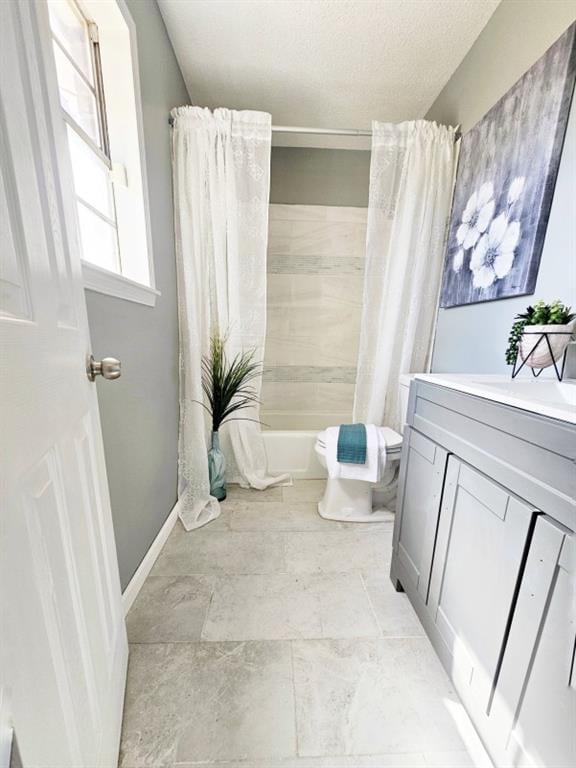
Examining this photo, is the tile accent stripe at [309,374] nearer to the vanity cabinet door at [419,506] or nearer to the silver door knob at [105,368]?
the vanity cabinet door at [419,506]

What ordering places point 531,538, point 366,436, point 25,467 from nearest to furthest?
point 25,467 < point 531,538 < point 366,436

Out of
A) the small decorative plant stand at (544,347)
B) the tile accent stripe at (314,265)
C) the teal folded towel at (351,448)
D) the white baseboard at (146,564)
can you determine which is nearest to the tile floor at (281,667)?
the white baseboard at (146,564)

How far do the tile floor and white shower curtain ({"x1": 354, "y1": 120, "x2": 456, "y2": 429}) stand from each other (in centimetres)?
100

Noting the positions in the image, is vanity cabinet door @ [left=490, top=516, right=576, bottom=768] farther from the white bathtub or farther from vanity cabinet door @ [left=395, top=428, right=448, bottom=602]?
the white bathtub

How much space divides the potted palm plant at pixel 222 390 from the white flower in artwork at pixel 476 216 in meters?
1.31

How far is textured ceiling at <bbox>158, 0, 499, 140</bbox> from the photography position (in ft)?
4.80

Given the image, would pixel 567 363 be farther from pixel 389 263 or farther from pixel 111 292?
pixel 111 292

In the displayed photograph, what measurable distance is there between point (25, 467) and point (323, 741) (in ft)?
3.46

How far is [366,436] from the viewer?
1737 millimetres

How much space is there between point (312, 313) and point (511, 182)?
1.68m

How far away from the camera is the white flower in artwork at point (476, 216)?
148 cm

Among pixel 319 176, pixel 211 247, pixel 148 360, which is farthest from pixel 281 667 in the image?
pixel 319 176

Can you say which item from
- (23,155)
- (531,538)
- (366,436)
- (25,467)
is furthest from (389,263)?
(25,467)

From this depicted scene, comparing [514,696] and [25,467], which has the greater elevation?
[25,467]
